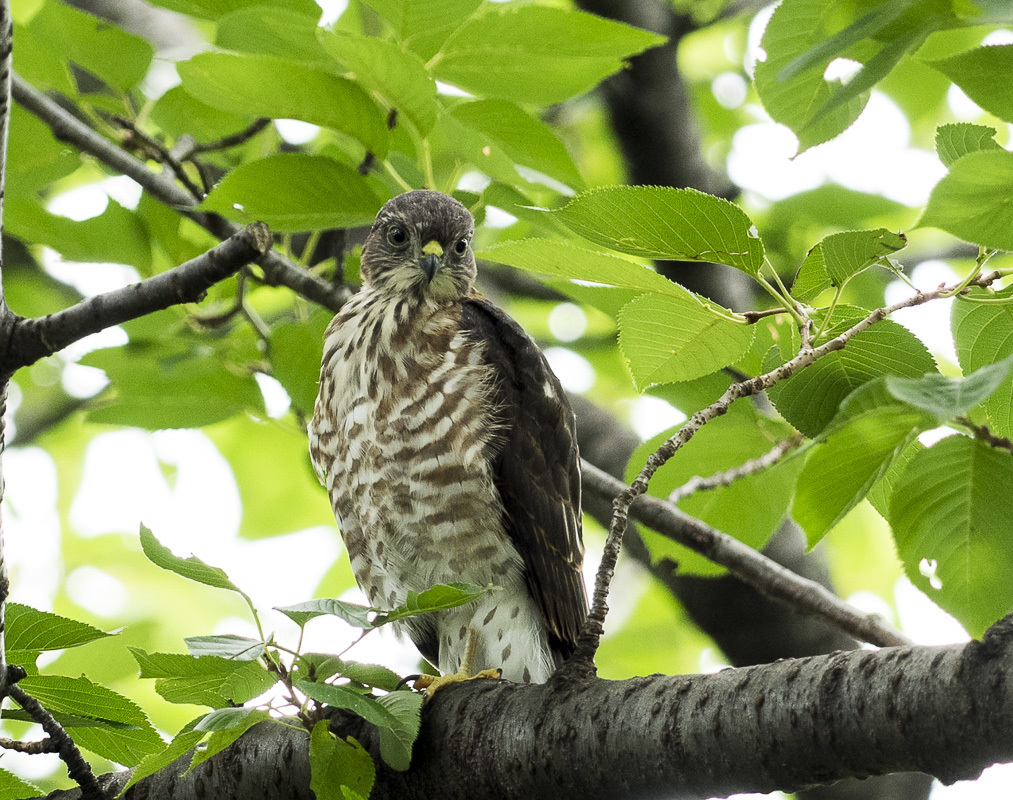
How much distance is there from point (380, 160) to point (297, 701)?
1837 mm

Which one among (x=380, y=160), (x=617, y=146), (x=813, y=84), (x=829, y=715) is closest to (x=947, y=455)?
(x=829, y=715)

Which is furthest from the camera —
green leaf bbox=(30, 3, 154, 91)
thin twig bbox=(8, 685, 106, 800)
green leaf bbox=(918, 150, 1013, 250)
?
green leaf bbox=(30, 3, 154, 91)

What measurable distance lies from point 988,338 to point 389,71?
181cm

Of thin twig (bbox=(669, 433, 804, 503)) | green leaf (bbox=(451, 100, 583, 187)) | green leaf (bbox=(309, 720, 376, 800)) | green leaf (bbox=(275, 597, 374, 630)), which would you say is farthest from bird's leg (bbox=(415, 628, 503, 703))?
green leaf (bbox=(451, 100, 583, 187))

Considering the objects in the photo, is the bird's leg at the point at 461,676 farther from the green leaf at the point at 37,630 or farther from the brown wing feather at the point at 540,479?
the green leaf at the point at 37,630

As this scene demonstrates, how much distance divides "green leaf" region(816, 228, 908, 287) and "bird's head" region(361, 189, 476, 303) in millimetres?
2453

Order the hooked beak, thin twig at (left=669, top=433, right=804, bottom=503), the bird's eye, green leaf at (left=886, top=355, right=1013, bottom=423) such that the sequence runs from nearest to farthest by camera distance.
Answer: green leaf at (left=886, top=355, right=1013, bottom=423) → thin twig at (left=669, top=433, right=804, bottom=503) → the hooked beak → the bird's eye

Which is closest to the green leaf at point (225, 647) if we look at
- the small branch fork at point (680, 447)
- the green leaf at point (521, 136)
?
the small branch fork at point (680, 447)

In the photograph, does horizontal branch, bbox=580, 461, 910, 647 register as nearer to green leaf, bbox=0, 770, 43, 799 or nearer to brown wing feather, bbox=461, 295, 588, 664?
brown wing feather, bbox=461, 295, 588, 664

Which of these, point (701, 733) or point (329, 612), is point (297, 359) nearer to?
point (329, 612)

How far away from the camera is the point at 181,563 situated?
205 cm

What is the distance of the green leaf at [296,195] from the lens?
3.14 m

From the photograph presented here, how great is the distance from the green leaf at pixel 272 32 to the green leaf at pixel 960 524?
90.9 inches

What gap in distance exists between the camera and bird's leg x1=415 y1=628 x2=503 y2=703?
2926 millimetres
